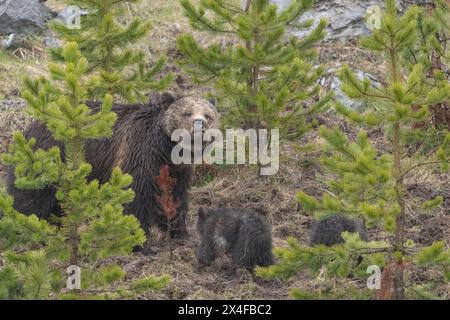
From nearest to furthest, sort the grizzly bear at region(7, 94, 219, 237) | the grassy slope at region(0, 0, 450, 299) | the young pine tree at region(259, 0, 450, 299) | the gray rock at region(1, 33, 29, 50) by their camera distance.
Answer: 1. the young pine tree at region(259, 0, 450, 299)
2. the grassy slope at region(0, 0, 450, 299)
3. the grizzly bear at region(7, 94, 219, 237)
4. the gray rock at region(1, 33, 29, 50)

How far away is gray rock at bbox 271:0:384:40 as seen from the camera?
1357cm

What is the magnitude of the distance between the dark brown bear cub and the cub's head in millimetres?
941

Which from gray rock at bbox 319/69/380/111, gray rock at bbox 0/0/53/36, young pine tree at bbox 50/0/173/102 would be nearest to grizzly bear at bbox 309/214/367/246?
young pine tree at bbox 50/0/173/102

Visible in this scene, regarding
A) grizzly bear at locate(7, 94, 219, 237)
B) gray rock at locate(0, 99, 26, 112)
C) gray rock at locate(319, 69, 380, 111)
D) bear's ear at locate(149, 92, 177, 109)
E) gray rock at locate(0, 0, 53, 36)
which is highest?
gray rock at locate(0, 0, 53, 36)

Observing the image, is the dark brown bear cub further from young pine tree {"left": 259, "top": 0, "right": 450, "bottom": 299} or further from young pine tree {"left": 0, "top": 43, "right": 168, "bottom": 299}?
young pine tree {"left": 0, "top": 43, "right": 168, "bottom": 299}

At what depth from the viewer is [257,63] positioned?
9.76m

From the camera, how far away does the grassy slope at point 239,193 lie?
7.59 m

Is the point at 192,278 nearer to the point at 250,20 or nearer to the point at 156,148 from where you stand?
the point at 156,148

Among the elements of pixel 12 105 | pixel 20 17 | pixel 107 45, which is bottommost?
pixel 12 105

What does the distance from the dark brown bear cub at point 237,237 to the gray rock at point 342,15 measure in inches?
241

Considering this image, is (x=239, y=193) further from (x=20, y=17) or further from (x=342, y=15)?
(x=20, y=17)

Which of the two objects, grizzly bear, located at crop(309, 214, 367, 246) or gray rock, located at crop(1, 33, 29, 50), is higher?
gray rock, located at crop(1, 33, 29, 50)

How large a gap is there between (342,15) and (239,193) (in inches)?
193

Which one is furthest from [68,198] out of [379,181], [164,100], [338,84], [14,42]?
[14,42]
